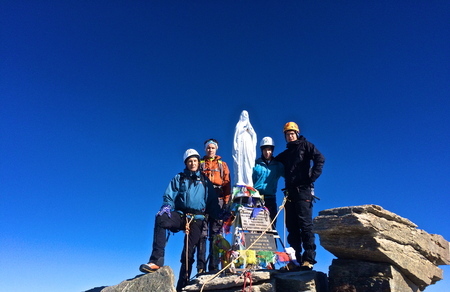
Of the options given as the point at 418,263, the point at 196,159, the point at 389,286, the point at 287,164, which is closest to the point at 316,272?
the point at 389,286

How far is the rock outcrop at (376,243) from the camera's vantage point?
779 cm

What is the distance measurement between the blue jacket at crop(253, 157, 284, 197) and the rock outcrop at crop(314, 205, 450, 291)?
228 centimetres

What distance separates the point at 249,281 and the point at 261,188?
2.95 meters

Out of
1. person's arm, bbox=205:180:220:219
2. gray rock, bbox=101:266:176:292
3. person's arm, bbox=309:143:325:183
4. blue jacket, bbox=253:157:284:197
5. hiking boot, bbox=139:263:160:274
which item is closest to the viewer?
gray rock, bbox=101:266:176:292

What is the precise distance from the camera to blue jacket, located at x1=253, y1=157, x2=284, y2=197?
1051cm

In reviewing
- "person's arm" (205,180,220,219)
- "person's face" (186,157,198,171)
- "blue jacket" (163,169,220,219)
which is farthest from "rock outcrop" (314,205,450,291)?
"person's face" (186,157,198,171)

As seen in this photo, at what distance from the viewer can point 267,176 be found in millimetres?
10570

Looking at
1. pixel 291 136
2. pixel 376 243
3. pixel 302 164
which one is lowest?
pixel 376 243

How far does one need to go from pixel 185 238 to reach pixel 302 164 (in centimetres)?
376

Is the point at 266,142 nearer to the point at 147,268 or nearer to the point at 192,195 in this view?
the point at 192,195

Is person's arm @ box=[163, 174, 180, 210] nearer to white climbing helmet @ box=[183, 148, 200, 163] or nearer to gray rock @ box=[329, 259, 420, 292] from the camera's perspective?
white climbing helmet @ box=[183, 148, 200, 163]

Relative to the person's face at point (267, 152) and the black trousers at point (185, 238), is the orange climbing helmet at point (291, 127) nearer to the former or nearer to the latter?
the person's face at point (267, 152)

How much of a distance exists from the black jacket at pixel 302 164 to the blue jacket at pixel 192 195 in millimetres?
2185

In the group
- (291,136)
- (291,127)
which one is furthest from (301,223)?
(291,127)
